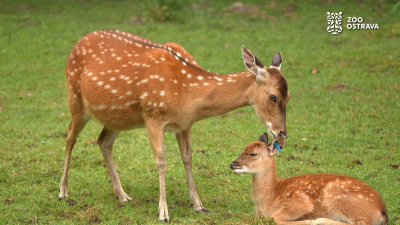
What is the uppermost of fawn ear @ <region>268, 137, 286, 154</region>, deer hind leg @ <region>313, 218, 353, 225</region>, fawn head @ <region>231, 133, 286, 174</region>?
fawn ear @ <region>268, 137, 286, 154</region>

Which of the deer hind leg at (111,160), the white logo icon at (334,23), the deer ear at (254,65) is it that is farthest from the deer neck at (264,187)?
the white logo icon at (334,23)

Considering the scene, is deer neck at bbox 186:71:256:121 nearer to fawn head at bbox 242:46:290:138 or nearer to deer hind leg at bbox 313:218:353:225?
fawn head at bbox 242:46:290:138

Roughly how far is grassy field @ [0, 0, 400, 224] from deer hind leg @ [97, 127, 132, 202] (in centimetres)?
14

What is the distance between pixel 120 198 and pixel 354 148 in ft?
12.3

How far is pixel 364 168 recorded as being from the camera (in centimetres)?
773

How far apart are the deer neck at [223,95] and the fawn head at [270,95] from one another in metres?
0.13

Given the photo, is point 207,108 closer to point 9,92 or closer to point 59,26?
point 9,92

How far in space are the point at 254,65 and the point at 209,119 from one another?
443 centimetres

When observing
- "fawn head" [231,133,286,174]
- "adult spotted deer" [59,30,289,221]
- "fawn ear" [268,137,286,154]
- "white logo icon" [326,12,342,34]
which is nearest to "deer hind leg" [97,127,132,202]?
"adult spotted deer" [59,30,289,221]

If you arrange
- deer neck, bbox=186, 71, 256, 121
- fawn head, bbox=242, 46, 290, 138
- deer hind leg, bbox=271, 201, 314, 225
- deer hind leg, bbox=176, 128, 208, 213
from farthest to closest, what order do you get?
deer hind leg, bbox=176, 128, 208, 213 → deer neck, bbox=186, 71, 256, 121 → fawn head, bbox=242, 46, 290, 138 → deer hind leg, bbox=271, 201, 314, 225

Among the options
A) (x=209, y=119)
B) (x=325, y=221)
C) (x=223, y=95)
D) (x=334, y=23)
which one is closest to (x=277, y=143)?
(x=223, y=95)

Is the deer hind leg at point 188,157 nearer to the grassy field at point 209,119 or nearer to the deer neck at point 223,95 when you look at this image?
the grassy field at point 209,119

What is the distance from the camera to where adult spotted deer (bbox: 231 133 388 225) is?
5512mm

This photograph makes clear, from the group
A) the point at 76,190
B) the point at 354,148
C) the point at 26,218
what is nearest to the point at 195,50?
the point at 354,148
